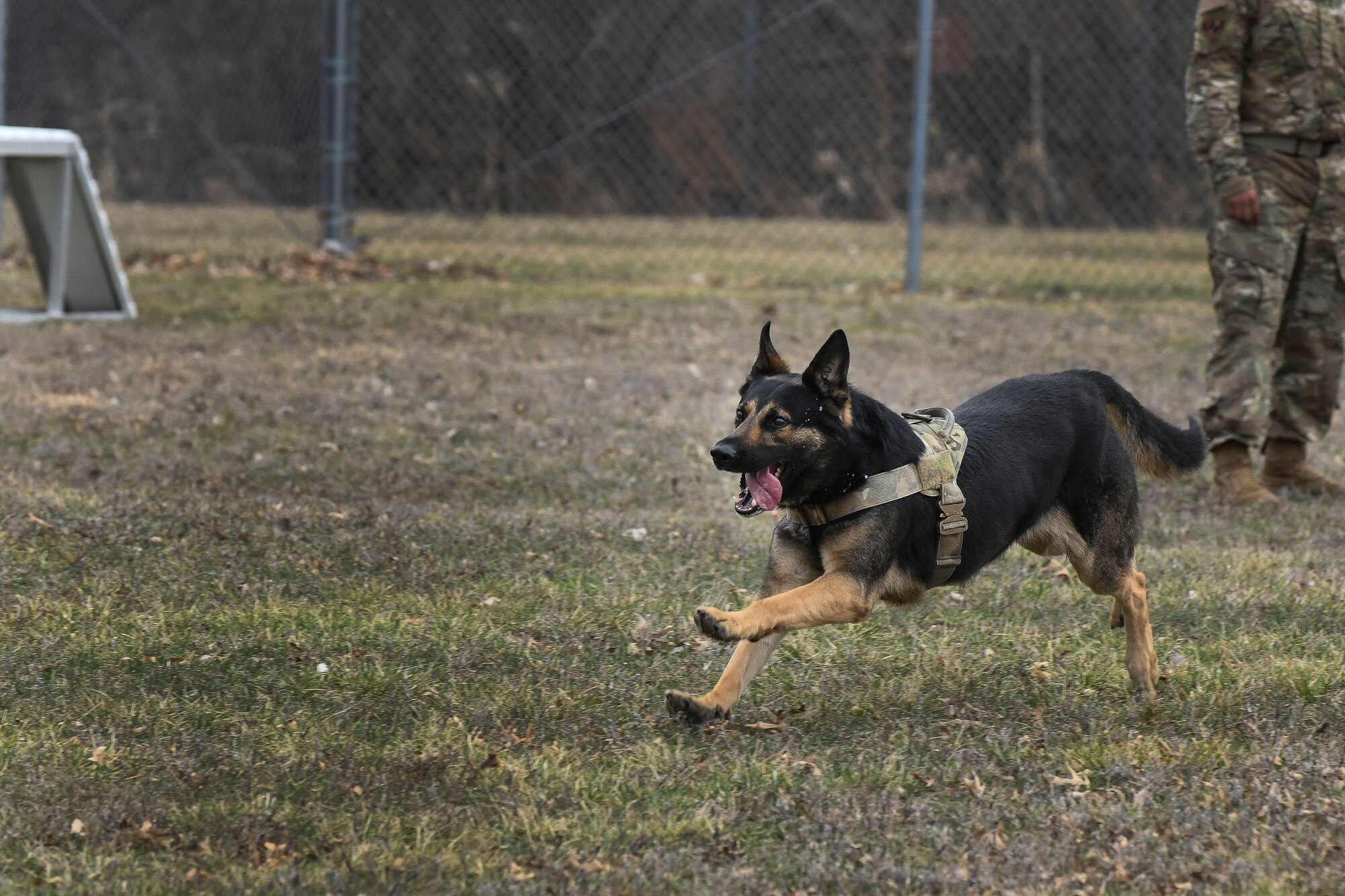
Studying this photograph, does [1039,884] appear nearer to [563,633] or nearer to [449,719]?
[449,719]

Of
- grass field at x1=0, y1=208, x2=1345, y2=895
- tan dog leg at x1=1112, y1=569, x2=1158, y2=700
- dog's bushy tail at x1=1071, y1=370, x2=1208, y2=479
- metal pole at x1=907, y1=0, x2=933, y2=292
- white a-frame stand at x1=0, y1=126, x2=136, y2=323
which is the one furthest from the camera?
metal pole at x1=907, y1=0, x2=933, y2=292

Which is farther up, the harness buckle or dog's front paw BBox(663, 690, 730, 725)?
the harness buckle

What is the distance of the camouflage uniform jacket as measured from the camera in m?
6.17

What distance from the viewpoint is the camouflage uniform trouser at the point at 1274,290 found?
6.24 meters

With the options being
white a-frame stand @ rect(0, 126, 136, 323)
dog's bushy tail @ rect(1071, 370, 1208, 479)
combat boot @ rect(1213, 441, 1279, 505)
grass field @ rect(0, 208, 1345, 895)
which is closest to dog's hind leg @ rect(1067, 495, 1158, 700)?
grass field @ rect(0, 208, 1345, 895)

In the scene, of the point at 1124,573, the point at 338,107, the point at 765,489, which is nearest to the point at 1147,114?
the point at 338,107

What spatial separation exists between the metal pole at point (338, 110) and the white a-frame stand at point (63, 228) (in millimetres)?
2305

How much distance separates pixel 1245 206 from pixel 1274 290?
14.2 inches

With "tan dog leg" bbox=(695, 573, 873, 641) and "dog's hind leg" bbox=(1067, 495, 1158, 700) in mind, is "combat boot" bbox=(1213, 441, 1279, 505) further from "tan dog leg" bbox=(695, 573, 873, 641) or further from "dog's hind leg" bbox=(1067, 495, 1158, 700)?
"tan dog leg" bbox=(695, 573, 873, 641)

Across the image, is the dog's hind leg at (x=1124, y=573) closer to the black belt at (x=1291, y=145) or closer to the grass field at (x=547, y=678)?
the grass field at (x=547, y=678)

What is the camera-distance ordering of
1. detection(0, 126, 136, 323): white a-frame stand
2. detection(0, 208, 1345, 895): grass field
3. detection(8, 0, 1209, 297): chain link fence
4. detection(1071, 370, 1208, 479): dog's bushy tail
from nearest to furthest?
1. detection(0, 208, 1345, 895): grass field
2. detection(1071, 370, 1208, 479): dog's bushy tail
3. detection(0, 126, 136, 323): white a-frame stand
4. detection(8, 0, 1209, 297): chain link fence

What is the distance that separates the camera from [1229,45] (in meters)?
6.20

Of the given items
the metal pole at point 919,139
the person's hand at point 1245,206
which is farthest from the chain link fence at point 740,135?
the person's hand at point 1245,206

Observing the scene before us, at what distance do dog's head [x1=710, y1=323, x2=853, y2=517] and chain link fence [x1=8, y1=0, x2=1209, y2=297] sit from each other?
9404mm
